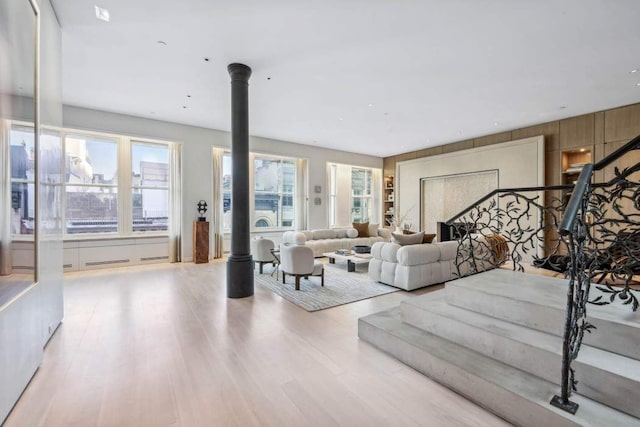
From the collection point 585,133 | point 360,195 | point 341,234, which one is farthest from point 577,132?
point 360,195

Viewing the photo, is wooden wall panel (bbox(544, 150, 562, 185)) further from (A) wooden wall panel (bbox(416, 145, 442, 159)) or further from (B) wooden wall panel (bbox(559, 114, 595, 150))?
(A) wooden wall panel (bbox(416, 145, 442, 159))

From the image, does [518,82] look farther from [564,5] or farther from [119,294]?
[119,294]

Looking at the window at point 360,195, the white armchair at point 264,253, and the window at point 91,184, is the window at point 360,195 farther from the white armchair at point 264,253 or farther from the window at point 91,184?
the window at point 91,184

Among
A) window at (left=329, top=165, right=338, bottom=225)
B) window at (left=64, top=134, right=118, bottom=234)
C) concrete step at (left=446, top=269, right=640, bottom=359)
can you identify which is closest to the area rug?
concrete step at (left=446, top=269, right=640, bottom=359)

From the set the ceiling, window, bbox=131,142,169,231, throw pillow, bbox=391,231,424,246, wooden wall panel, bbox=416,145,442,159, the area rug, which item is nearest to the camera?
the ceiling

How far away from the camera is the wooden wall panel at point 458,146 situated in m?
8.50

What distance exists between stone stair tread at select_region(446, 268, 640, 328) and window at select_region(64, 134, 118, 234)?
7245mm

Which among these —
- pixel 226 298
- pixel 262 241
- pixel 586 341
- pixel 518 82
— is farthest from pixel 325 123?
pixel 586 341

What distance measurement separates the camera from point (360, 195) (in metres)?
11.4

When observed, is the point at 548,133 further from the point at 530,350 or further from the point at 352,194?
the point at 530,350

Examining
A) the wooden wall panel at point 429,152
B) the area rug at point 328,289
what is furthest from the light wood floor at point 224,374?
the wooden wall panel at point 429,152

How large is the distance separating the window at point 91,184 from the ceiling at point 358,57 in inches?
37.1

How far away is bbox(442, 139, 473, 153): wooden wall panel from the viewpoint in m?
8.50

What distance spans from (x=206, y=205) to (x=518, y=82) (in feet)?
23.3
